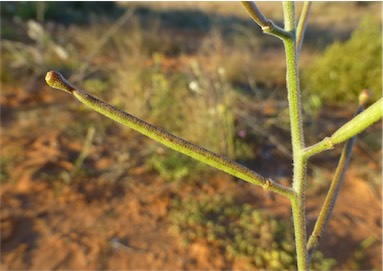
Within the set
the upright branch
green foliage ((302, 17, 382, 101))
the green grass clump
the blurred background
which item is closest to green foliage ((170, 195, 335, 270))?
the blurred background

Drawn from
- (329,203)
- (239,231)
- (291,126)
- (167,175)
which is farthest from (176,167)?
(291,126)

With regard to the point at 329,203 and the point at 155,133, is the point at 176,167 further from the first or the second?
the point at 155,133

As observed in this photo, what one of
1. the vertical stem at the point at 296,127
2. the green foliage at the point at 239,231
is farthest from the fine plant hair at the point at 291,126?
the green foliage at the point at 239,231

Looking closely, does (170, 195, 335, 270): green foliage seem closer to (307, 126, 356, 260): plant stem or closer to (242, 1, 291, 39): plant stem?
Result: (307, 126, 356, 260): plant stem

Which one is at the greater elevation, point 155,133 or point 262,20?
point 262,20

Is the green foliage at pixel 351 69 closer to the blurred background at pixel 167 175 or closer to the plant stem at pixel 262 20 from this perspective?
the blurred background at pixel 167 175

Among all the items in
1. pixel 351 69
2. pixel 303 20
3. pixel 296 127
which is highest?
pixel 351 69
